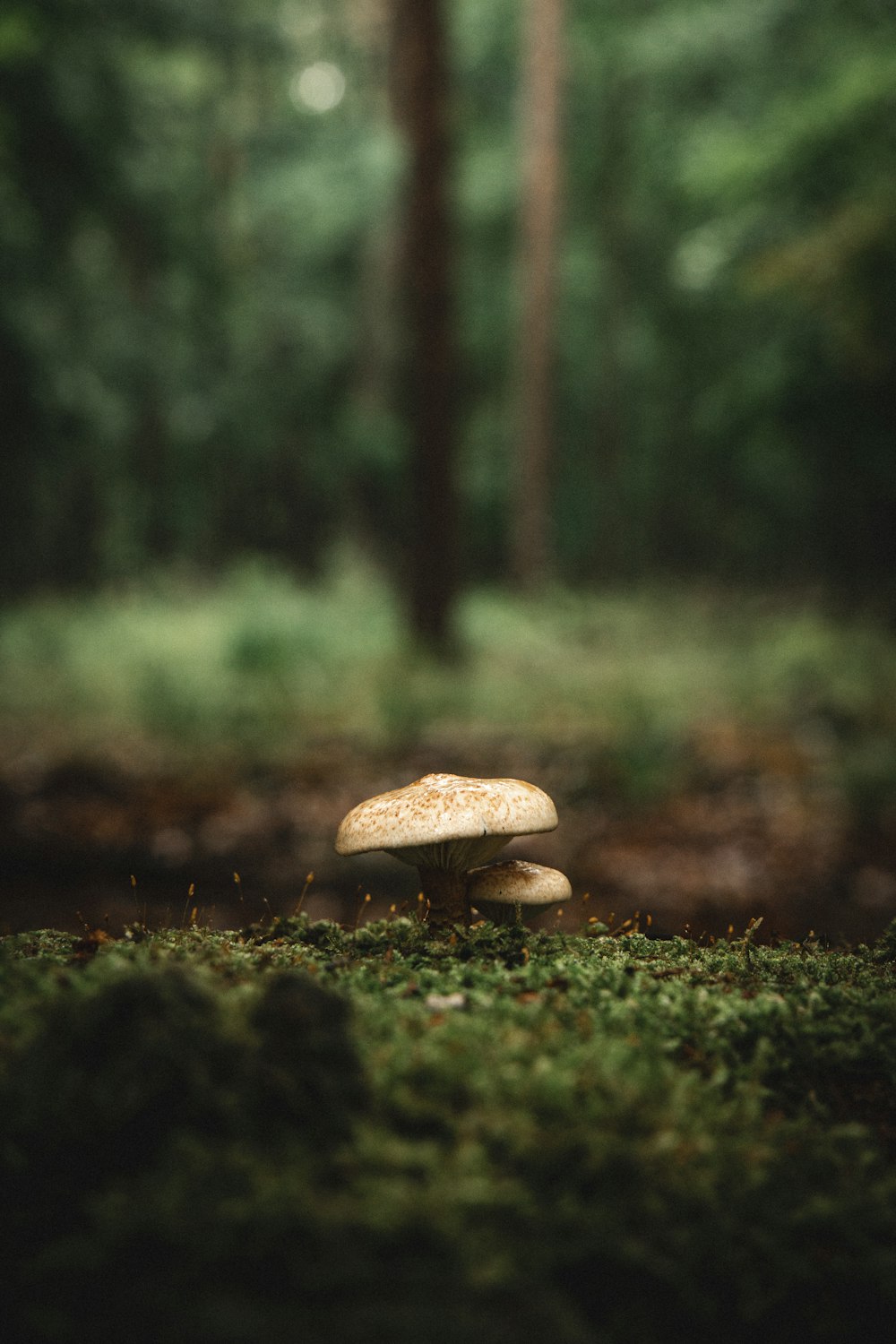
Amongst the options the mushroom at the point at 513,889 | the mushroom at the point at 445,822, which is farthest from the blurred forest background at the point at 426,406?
the mushroom at the point at 445,822

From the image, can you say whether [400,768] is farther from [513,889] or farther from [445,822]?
[445,822]

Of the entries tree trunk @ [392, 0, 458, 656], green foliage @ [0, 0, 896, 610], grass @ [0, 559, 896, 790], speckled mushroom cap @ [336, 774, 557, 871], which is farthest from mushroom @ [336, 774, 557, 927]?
tree trunk @ [392, 0, 458, 656]

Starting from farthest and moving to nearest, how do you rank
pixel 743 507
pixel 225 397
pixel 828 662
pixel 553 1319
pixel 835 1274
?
pixel 743 507 → pixel 225 397 → pixel 828 662 → pixel 835 1274 → pixel 553 1319

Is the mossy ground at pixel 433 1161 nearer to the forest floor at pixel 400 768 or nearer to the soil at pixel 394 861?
the forest floor at pixel 400 768

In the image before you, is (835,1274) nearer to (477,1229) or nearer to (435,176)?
(477,1229)

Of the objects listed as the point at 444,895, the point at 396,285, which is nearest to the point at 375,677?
the point at 444,895

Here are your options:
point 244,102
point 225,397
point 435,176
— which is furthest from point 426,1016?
point 244,102
